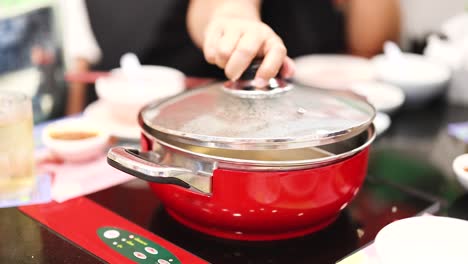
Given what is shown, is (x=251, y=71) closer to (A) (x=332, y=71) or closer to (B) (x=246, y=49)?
(B) (x=246, y=49)

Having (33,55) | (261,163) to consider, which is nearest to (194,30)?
(261,163)

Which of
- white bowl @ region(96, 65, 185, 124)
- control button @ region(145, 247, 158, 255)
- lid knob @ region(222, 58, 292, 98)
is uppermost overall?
lid knob @ region(222, 58, 292, 98)

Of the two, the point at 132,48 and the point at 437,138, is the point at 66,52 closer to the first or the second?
the point at 132,48

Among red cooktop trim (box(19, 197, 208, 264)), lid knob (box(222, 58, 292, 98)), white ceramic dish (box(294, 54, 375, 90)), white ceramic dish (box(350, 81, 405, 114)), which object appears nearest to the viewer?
red cooktop trim (box(19, 197, 208, 264))

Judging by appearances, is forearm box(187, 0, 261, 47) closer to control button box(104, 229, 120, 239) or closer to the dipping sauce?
the dipping sauce

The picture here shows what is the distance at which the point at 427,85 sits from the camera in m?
1.43

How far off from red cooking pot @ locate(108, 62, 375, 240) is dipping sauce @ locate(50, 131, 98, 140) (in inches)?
10.6

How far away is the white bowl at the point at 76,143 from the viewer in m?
1.10

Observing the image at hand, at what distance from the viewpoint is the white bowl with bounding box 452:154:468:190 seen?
0.97 metres

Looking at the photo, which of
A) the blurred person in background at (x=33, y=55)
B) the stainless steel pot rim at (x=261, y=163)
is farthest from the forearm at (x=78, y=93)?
the stainless steel pot rim at (x=261, y=163)

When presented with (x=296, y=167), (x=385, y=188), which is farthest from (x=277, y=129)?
(x=385, y=188)

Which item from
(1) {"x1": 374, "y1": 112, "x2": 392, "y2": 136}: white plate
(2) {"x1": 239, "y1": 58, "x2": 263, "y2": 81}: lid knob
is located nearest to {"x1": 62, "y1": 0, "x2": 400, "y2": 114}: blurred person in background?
(1) {"x1": 374, "y1": 112, "x2": 392, "y2": 136}: white plate

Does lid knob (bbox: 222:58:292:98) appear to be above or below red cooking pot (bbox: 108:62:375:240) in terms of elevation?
above

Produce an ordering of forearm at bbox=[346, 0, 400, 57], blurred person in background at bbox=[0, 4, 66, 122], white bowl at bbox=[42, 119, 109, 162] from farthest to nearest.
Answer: blurred person in background at bbox=[0, 4, 66, 122] → forearm at bbox=[346, 0, 400, 57] → white bowl at bbox=[42, 119, 109, 162]
